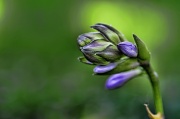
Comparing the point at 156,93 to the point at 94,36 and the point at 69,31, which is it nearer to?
the point at 94,36

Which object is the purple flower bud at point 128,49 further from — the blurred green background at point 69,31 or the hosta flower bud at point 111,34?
the blurred green background at point 69,31

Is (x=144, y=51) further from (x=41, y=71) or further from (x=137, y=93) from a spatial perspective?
(x=41, y=71)

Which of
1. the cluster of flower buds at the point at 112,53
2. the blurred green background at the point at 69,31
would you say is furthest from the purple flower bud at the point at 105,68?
the blurred green background at the point at 69,31

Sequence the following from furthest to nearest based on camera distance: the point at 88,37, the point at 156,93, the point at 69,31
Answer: the point at 69,31 → the point at 88,37 → the point at 156,93

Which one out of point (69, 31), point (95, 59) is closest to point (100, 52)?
point (95, 59)

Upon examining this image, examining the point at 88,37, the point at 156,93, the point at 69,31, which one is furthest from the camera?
the point at 69,31

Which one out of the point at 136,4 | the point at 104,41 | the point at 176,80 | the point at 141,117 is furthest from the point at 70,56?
the point at 104,41

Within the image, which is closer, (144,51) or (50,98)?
(144,51)
